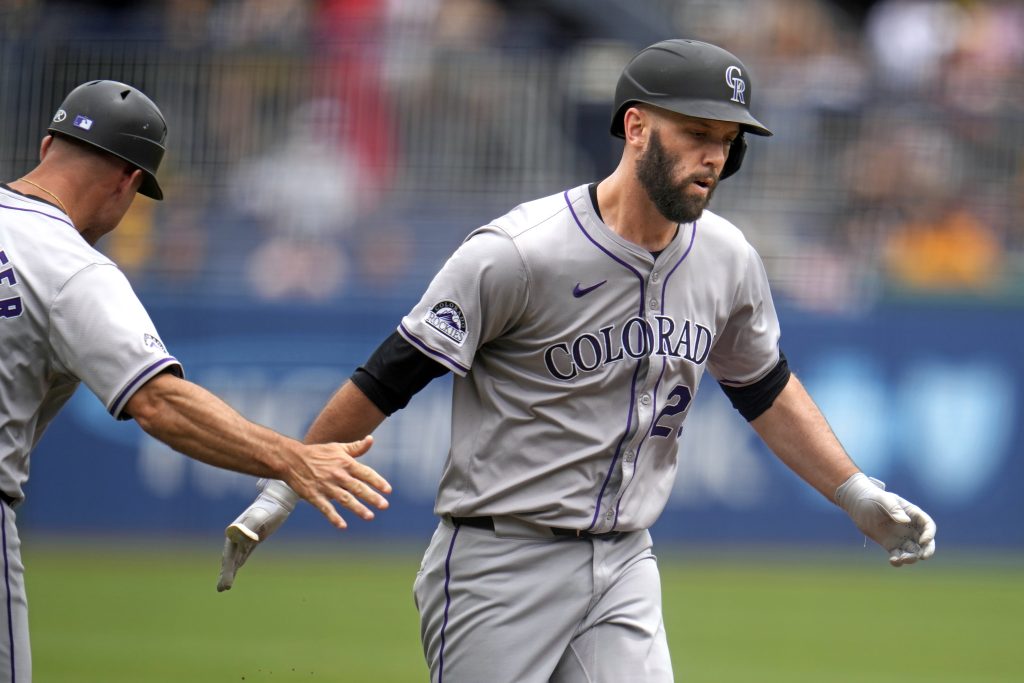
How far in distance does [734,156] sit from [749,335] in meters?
0.62

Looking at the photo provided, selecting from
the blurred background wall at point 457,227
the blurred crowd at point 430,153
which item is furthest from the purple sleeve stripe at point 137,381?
the blurred crowd at point 430,153

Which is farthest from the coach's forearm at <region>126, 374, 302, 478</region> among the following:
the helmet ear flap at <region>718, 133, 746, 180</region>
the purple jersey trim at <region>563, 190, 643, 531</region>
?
the helmet ear flap at <region>718, 133, 746, 180</region>

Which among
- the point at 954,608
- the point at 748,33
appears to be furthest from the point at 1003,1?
the point at 954,608

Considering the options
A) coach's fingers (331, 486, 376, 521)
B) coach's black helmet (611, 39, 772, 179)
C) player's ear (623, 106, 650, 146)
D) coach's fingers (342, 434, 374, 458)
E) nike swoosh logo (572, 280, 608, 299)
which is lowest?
coach's fingers (331, 486, 376, 521)

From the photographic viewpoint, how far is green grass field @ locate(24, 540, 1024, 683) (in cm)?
934

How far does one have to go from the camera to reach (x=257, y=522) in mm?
5031

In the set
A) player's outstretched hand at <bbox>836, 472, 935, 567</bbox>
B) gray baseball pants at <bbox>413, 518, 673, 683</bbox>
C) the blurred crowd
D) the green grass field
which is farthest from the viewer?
the blurred crowd

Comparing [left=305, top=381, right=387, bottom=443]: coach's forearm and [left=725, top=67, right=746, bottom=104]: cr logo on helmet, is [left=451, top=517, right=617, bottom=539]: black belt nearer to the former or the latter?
[left=305, top=381, right=387, bottom=443]: coach's forearm

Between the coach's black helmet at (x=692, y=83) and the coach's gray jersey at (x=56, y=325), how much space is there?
175 cm

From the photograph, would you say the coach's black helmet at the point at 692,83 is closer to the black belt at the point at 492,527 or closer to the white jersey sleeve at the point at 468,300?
the white jersey sleeve at the point at 468,300

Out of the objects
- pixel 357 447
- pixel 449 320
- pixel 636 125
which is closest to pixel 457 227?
pixel 636 125

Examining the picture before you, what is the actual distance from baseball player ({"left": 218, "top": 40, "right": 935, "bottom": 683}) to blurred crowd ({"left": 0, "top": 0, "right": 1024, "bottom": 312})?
9285mm

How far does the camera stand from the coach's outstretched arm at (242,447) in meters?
4.53

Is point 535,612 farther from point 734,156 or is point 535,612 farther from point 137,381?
point 734,156
